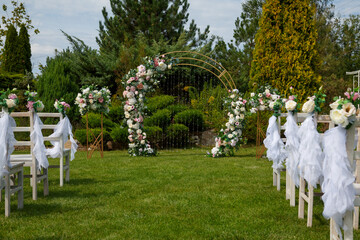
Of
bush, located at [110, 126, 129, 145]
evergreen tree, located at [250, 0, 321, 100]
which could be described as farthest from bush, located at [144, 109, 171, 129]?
evergreen tree, located at [250, 0, 321, 100]

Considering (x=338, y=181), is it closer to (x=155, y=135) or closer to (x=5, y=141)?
(x=5, y=141)

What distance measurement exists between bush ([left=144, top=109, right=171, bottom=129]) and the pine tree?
555 centimetres

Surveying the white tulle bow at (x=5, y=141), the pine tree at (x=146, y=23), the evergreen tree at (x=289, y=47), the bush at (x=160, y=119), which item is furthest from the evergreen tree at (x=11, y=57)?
the white tulle bow at (x=5, y=141)

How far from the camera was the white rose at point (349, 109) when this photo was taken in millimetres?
2322

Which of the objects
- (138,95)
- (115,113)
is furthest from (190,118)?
(138,95)

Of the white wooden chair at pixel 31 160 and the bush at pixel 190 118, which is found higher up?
the bush at pixel 190 118

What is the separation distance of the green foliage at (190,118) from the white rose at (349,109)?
9.21 metres

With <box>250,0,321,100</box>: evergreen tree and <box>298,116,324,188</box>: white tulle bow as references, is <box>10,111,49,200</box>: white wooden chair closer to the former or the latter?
<box>298,116,324,188</box>: white tulle bow

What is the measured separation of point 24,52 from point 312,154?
50.0 feet

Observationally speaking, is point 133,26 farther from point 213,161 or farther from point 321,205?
point 321,205

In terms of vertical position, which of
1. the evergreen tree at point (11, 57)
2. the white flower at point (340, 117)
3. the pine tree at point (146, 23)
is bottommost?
the white flower at point (340, 117)

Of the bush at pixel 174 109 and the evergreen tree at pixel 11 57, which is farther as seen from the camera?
the evergreen tree at pixel 11 57

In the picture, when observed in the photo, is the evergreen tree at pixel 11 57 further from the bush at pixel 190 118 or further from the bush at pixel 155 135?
the bush at pixel 190 118

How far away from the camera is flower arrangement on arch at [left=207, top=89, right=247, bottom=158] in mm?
8812
